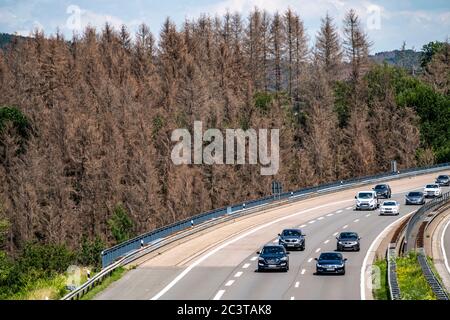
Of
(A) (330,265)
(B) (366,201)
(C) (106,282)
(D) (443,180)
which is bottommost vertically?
(C) (106,282)

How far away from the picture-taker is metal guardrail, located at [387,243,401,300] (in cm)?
3336

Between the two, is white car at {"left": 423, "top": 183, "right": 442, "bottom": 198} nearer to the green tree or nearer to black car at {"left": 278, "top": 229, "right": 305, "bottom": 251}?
black car at {"left": 278, "top": 229, "right": 305, "bottom": 251}

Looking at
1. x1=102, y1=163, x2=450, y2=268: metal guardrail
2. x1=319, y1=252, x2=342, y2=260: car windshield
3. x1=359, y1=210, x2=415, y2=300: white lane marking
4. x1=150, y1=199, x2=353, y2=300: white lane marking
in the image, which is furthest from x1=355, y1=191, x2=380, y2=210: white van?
x1=319, y1=252, x2=342, y2=260: car windshield

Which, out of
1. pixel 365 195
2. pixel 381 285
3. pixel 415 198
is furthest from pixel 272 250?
pixel 415 198

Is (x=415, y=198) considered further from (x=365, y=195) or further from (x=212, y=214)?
(x=212, y=214)

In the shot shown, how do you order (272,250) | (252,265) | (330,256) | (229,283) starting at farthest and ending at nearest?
(252,265)
(272,250)
(330,256)
(229,283)

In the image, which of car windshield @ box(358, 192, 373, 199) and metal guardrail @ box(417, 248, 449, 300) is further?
car windshield @ box(358, 192, 373, 199)

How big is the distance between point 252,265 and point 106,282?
29.5 ft

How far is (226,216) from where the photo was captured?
211 ft

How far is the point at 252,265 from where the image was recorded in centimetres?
4541

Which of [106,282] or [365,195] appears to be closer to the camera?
[106,282]

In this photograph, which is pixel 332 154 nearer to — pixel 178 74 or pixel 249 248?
pixel 178 74

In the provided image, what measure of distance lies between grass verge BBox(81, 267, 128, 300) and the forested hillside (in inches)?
1829

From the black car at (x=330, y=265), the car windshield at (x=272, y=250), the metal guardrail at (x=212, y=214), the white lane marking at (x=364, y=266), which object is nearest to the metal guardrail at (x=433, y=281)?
the white lane marking at (x=364, y=266)
